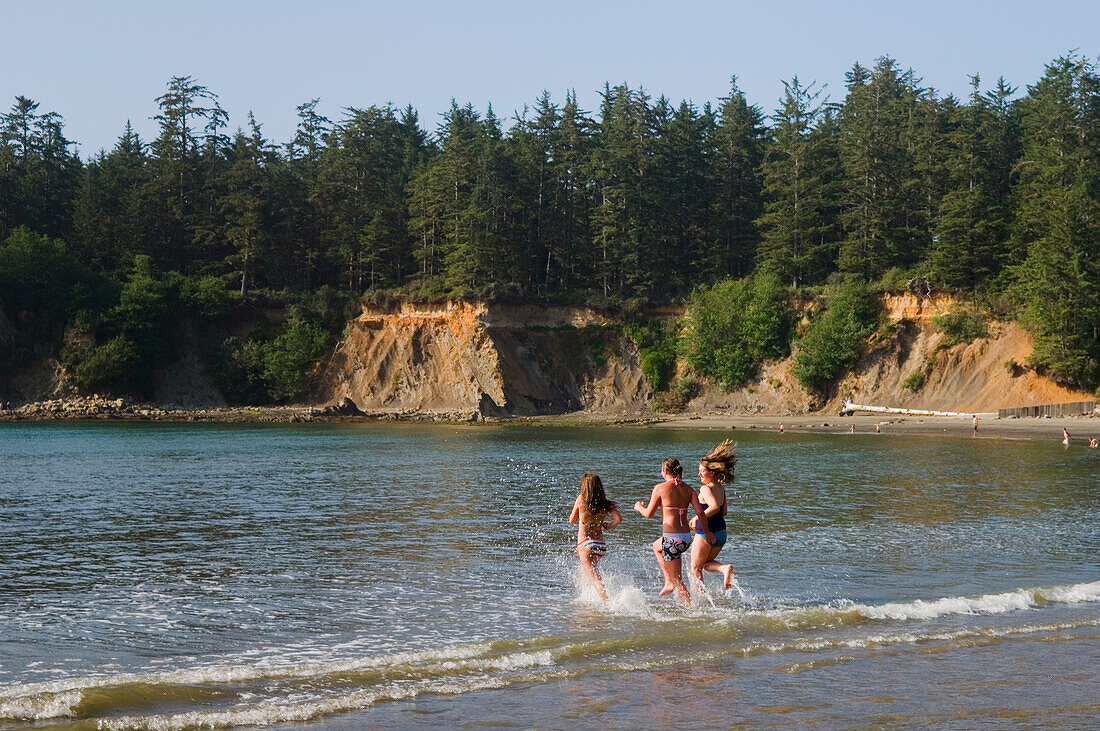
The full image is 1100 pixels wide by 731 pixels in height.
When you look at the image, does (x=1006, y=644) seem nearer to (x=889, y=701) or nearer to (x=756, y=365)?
(x=889, y=701)

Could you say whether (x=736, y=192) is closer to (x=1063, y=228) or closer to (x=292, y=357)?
(x=1063, y=228)

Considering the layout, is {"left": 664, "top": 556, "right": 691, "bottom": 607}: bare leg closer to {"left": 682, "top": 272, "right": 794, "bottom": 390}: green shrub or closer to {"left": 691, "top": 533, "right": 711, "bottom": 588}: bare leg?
{"left": 691, "top": 533, "right": 711, "bottom": 588}: bare leg

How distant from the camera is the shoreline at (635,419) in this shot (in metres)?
49.7

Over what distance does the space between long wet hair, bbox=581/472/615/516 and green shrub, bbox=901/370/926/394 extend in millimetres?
52655

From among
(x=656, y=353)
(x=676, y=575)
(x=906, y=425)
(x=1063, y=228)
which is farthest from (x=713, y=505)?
(x=656, y=353)

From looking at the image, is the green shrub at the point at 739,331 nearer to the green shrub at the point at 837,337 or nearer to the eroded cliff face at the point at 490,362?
the green shrub at the point at 837,337

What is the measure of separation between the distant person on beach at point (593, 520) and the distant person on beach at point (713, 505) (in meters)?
1.08

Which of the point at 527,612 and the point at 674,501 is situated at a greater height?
the point at 674,501

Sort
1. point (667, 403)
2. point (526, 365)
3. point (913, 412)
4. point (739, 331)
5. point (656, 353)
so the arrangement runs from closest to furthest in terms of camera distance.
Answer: point (913, 412)
point (739, 331)
point (667, 403)
point (656, 353)
point (526, 365)

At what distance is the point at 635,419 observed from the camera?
213 feet

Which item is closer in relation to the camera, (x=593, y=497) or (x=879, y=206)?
(x=593, y=497)

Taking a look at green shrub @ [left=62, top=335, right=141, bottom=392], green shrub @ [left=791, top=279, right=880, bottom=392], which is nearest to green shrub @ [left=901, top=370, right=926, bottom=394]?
green shrub @ [left=791, top=279, right=880, bottom=392]

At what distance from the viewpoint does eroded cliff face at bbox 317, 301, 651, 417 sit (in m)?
70.4

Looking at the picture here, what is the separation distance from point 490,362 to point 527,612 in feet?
190
